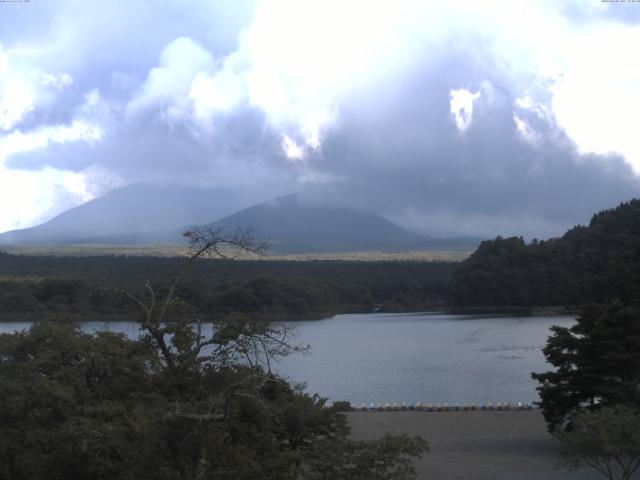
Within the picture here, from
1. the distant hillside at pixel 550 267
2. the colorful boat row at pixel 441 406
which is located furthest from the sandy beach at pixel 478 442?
the distant hillside at pixel 550 267

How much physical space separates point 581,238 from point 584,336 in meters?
65.9

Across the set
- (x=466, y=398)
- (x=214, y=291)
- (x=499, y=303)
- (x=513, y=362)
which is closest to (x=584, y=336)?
(x=466, y=398)

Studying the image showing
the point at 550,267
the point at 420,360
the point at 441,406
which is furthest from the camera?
the point at 550,267

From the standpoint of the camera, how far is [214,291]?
66875mm

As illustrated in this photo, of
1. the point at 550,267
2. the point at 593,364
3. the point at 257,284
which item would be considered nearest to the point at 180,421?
the point at 593,364

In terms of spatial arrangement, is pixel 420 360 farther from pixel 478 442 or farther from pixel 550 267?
pixel 550 267

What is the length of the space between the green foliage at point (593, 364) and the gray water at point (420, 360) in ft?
18.5

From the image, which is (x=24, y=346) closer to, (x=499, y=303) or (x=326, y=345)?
(x=326, y=345)

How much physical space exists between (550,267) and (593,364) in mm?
64253

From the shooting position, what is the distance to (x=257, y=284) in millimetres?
68312

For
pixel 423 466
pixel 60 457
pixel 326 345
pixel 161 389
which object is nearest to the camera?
pixel 161 389

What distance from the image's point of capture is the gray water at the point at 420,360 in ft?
102

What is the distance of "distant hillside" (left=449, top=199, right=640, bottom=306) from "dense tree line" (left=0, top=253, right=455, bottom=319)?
7283mm

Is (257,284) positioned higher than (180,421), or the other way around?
(180,421)
